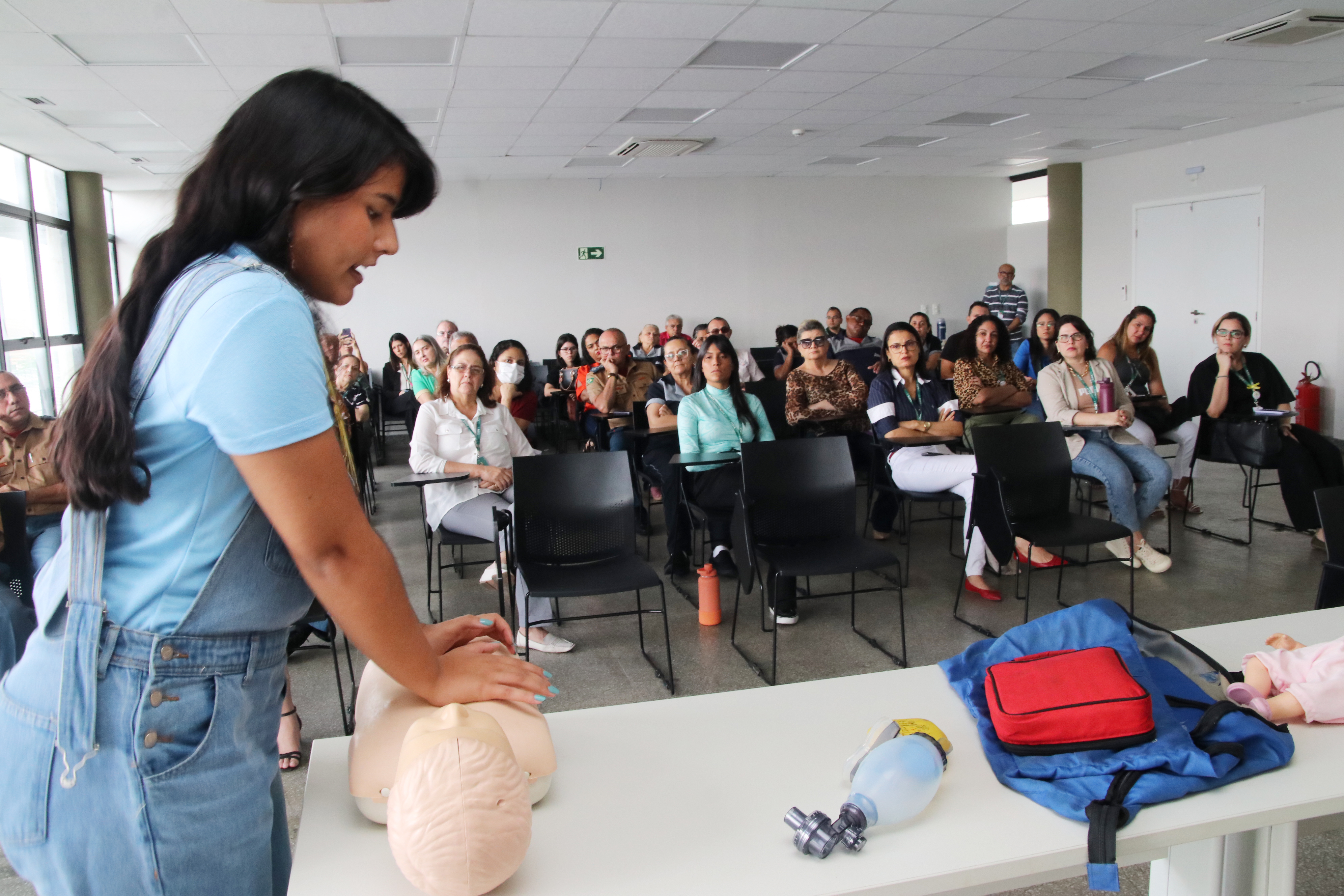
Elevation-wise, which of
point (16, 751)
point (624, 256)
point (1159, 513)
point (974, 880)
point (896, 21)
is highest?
point (896, 21)

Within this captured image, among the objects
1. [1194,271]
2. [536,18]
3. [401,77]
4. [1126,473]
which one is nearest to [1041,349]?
[1126,473]

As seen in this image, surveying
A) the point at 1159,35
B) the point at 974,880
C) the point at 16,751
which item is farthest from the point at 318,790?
the point at 1159,35

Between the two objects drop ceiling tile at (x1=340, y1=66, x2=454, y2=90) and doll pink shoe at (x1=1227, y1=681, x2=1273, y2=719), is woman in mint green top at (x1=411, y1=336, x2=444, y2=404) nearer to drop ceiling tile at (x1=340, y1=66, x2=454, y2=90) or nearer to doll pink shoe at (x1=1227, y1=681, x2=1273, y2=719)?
drop ceiling tile at (x1=340, y1=66, x2=454, y2=90)

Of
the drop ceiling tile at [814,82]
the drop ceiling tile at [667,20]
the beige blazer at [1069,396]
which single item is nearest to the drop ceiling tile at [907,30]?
the drop ceiling tile at [814,82]

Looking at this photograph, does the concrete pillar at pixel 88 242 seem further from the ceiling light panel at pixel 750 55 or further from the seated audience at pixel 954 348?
the seated audience at pixel 954 348

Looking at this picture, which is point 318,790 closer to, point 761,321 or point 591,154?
point 591,154

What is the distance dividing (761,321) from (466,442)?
8233 millimetres

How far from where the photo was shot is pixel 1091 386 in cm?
507

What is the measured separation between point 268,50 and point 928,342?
24.7ft

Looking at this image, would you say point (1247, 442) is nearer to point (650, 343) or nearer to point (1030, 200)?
point (650, 343)

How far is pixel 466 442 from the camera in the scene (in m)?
4.35

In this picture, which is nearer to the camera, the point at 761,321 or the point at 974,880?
the point at 974,880

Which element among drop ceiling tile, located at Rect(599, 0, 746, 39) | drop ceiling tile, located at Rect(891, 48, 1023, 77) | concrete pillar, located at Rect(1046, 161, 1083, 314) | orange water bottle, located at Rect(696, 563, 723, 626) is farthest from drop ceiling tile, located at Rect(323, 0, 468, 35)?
concrete pillar, located at Rect(1046, 161, 1083, 314)

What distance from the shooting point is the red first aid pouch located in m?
1.29
